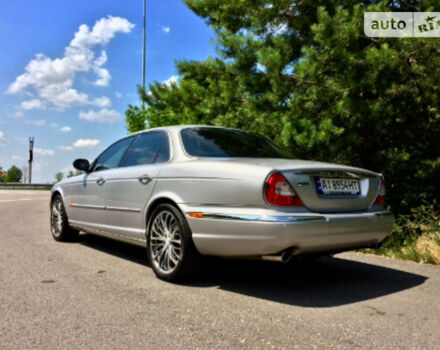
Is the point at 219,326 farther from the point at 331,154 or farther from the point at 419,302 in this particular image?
the point at 331,154

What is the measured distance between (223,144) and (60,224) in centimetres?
337

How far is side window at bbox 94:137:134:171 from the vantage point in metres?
5.34

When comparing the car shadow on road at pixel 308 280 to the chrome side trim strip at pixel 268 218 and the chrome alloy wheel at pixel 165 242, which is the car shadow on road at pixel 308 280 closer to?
the chrome alloy wheel at pixel 165 242

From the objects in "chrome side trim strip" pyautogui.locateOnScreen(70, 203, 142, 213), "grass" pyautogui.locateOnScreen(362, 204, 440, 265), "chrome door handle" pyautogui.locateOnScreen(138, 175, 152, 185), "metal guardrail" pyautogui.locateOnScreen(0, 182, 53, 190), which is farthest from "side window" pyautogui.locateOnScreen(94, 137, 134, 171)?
"metal guardrail" pyautogui.locateOnScreen(0, 182, 53, 190)

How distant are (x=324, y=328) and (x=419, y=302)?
1.13 meters

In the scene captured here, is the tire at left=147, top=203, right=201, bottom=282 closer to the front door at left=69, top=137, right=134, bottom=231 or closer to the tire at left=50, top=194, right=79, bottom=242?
the front door at left=69, top=137, right=134, bottom=231

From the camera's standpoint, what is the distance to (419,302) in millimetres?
3502

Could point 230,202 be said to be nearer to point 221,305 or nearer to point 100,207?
point 221,305

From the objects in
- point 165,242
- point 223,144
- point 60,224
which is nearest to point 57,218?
point 60,224

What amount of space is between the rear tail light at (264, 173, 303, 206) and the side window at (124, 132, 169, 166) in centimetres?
139

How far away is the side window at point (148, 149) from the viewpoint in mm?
4562

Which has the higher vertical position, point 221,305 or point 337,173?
point 337,173

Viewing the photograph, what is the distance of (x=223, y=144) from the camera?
4434 mm

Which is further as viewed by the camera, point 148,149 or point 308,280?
point 148,149
